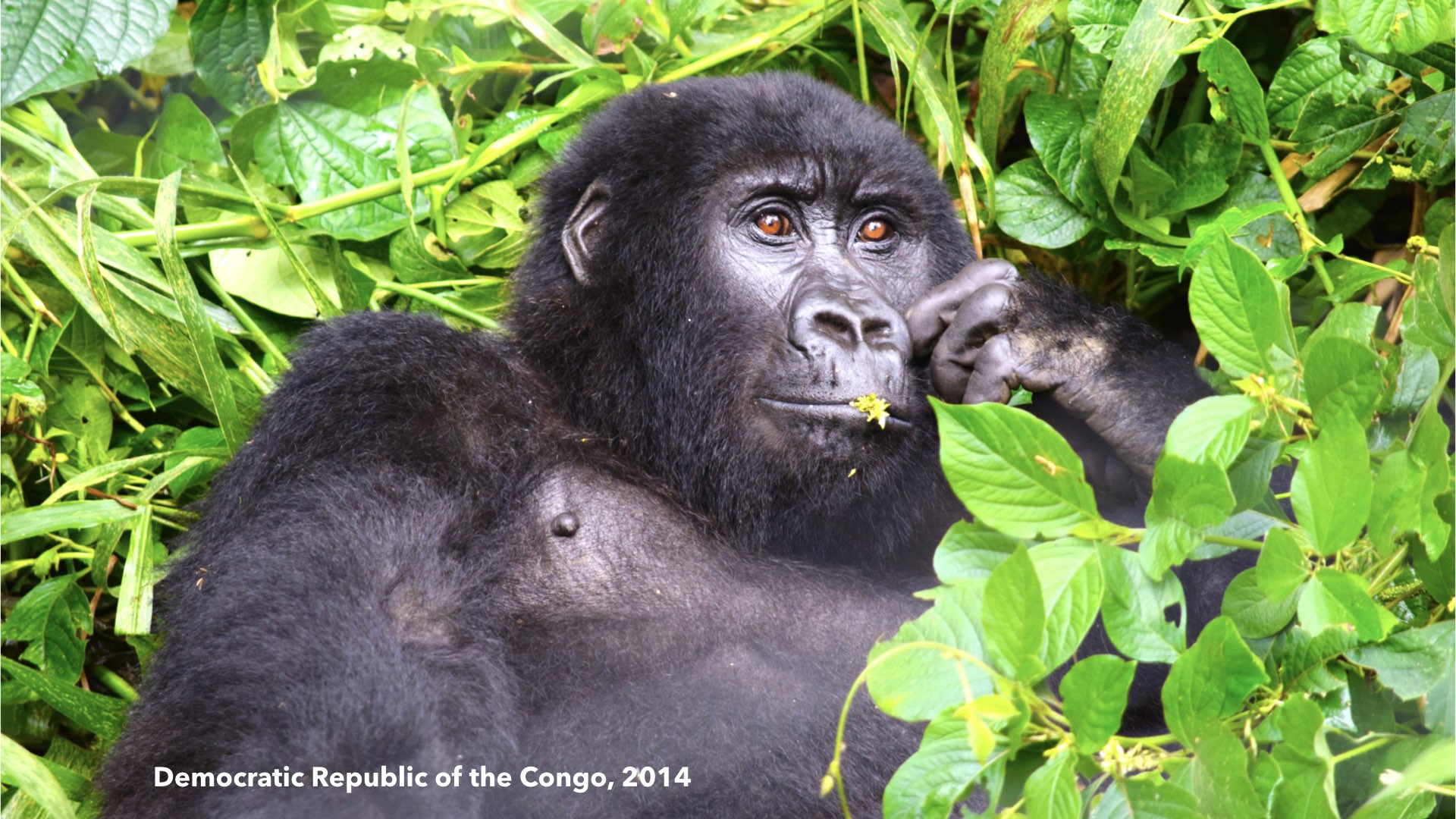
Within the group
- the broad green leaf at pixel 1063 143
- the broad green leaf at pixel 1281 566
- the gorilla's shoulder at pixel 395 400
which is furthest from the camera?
the broad green leaf at pixel 1063 143

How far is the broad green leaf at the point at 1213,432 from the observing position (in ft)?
4.89

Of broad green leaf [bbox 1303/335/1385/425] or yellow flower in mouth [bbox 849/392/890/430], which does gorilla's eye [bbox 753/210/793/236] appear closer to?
yellow flower in mouth [bbox 849/392/890/430]

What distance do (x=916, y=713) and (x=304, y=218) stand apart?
8.23 feet

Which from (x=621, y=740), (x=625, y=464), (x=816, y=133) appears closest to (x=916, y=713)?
(x=621, y=740)

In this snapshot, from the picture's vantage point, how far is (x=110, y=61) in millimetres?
2965

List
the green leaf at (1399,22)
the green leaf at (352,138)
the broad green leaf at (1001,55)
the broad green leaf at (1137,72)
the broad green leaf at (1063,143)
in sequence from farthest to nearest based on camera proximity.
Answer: the green leaf at (352,138) → the broad green leaf at (1063,143) → the broad green leaf at (1001,55) → the broad green leaf at (1137,72) → the green leaf at (1399,22)

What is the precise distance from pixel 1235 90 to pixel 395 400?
195 centimetres

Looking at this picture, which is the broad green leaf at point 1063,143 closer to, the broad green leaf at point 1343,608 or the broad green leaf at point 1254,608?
the broad green leaf at point 1254,608

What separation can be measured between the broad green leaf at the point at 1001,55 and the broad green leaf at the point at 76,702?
243 centimetres

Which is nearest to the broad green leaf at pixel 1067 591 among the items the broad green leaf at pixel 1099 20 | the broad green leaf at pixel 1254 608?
the broad green leaf at pixel 1254 608

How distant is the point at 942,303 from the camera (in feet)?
7.90

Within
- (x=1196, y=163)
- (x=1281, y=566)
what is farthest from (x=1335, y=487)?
(x=1196, y=163)

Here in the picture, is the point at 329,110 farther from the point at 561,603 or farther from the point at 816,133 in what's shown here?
the point at 561,603

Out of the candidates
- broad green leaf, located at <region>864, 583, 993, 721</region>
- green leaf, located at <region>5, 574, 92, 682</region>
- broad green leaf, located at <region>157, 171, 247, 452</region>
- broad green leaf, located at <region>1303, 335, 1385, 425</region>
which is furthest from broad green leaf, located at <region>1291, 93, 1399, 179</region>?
green leaf, located at <region>5, 574, 92, 682</region>
